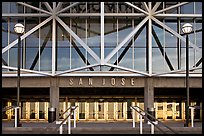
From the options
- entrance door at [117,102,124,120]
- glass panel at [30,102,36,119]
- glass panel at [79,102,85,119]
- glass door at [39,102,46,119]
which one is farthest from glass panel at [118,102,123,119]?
glass panel at [30,102,36,119]

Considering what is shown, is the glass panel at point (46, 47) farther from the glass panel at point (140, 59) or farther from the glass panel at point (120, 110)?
the glass panel at point (120, 110)

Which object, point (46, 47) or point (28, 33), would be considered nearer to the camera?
point (28, 33)

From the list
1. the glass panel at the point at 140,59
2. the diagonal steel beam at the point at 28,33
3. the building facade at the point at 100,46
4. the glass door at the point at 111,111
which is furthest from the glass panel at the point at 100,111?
the diagonal steel beam at the point at 28,33

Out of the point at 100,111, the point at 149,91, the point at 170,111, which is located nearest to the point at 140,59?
the point at 149,91

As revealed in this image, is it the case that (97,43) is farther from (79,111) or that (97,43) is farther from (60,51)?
(79,111)

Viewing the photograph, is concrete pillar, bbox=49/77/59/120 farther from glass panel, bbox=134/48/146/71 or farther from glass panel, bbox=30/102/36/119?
glass panel, bbox=134/48/146/71

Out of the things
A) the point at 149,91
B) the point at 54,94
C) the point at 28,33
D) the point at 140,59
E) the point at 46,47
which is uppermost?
the point at 28,33

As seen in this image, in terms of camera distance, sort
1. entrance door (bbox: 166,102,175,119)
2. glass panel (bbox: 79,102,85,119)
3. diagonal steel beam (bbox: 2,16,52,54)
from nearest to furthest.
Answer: diagonal steel beam (bbox: 2,16,52,54) < glass panel (bbox: 79,102,85,119) < entrance door (bbox: 166,102,175,119)

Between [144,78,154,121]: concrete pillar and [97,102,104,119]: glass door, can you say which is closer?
[144,78,154,121]: concrete pillar

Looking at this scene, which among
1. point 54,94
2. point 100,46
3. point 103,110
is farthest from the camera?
point 103,110

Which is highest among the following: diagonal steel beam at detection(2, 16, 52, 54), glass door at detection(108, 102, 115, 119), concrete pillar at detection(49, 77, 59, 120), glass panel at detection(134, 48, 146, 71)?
diagonal steel beam at detection(2, 16, 52, 54)

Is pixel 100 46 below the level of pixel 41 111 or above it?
above

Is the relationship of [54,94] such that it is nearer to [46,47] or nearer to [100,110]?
[46,47]

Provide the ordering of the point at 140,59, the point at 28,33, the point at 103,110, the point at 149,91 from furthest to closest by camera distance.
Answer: the point at 103,110 → the point at 140,59 → the point at 149,91 → the point at 28,33
